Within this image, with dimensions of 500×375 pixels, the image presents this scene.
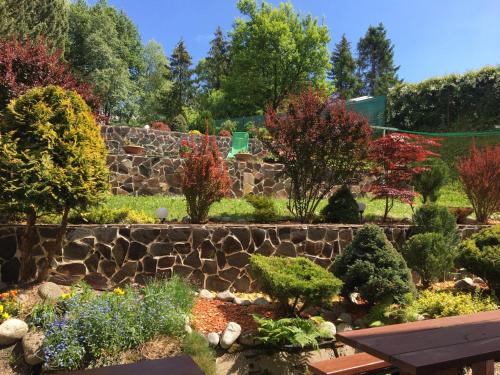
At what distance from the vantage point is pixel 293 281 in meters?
4.75

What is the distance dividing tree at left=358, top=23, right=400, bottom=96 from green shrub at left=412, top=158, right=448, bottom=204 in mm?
36120

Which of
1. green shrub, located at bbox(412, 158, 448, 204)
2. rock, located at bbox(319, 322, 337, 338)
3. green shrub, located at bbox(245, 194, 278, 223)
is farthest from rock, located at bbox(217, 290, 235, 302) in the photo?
green shrub, located at bbox(412, 158, 448, 204)

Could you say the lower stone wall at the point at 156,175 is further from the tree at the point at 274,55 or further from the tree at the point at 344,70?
the tree at the point at 344,70

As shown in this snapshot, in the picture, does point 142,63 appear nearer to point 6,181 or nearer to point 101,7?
point 101,7

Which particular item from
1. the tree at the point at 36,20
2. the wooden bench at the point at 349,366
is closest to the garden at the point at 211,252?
the wooden bench at the point at 349,366

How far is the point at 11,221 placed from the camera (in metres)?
6.03

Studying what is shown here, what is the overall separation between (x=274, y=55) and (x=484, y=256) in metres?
25.0

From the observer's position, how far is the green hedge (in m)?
17.2

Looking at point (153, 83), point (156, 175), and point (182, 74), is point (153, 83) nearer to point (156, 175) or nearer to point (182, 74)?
point (182, 74)

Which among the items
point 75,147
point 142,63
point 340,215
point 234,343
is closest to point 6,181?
point 75,147

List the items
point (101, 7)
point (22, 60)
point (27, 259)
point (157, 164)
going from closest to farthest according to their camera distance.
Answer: point (27, 259), point (22, 60), point (157, 164), point (101, 7)

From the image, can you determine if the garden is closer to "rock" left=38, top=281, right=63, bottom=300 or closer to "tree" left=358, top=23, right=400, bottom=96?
"rock" left=38, top=281, right=63, bottom=300

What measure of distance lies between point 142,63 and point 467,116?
1151 inches

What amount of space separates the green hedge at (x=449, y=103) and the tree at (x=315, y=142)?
473 inches
